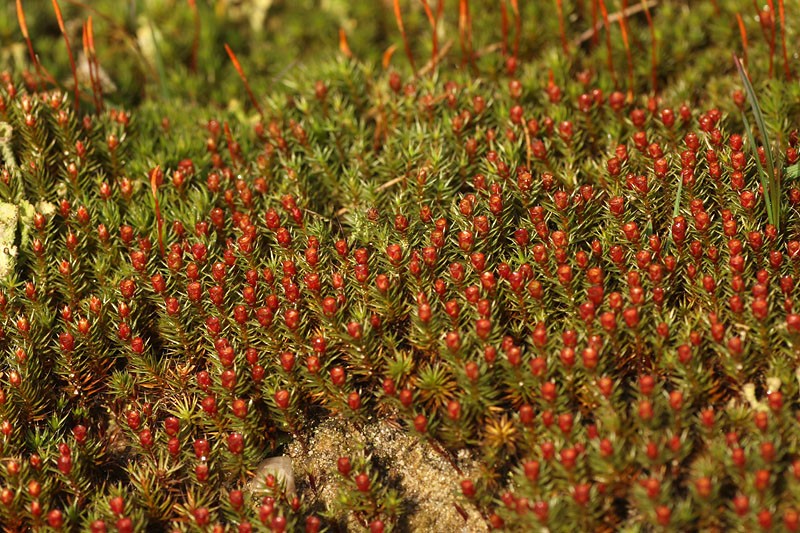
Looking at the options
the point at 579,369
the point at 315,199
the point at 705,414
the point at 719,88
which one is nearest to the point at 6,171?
the point at 315,199

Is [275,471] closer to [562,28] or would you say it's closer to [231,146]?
[231,146]

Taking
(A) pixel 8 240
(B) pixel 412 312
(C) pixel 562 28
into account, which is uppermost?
(A) pixel 8 240

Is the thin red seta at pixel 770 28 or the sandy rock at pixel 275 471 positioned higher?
the thin red seta at pixel 770 28

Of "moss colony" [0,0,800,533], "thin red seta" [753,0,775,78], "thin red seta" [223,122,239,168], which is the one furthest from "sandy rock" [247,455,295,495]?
"thin red seta" [753,0,775,78]

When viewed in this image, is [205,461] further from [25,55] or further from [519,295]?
[25,55]

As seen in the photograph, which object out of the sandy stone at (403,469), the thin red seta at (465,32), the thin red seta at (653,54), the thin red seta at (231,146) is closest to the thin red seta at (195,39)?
the thin red seta at (231,146)

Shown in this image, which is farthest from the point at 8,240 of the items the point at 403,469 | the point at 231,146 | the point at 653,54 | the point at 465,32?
the point at 653,54

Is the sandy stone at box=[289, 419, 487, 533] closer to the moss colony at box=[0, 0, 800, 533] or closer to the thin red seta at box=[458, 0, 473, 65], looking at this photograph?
the moss colony at box=[0, 0, 800, 533]

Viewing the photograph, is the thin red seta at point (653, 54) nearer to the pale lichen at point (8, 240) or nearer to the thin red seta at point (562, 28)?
the thin red seta at point (562, 28)
